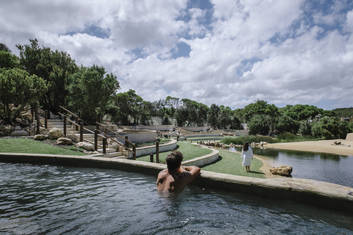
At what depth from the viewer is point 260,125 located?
202 ft

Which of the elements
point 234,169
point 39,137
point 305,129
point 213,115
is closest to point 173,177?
point 234,169

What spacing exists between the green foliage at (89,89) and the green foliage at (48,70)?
1642 mm

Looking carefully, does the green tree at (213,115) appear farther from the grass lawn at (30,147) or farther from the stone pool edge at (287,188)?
the stone pool edge at (287,188)

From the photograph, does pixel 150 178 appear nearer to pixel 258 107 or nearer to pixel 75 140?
pixel 75 140

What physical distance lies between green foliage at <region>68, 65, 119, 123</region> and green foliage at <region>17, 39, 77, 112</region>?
1.64 meters

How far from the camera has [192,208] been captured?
4.04 metres

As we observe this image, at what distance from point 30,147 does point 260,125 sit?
60565 mm

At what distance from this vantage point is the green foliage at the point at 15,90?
1460cm

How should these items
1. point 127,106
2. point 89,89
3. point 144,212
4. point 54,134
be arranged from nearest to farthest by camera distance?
point 144,212 < point 54,134 < point 89,89 < point 127,106

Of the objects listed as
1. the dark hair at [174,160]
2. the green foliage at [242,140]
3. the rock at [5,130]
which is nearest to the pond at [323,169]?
the dark hair at [174,160]

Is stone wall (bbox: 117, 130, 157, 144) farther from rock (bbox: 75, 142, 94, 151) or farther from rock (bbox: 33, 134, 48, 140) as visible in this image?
rock (bbox: 33, 134, 48, 140)

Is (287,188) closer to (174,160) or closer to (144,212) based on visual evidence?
(174,160)

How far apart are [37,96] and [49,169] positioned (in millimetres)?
12546

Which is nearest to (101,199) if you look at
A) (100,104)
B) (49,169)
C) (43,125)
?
(49,169)
